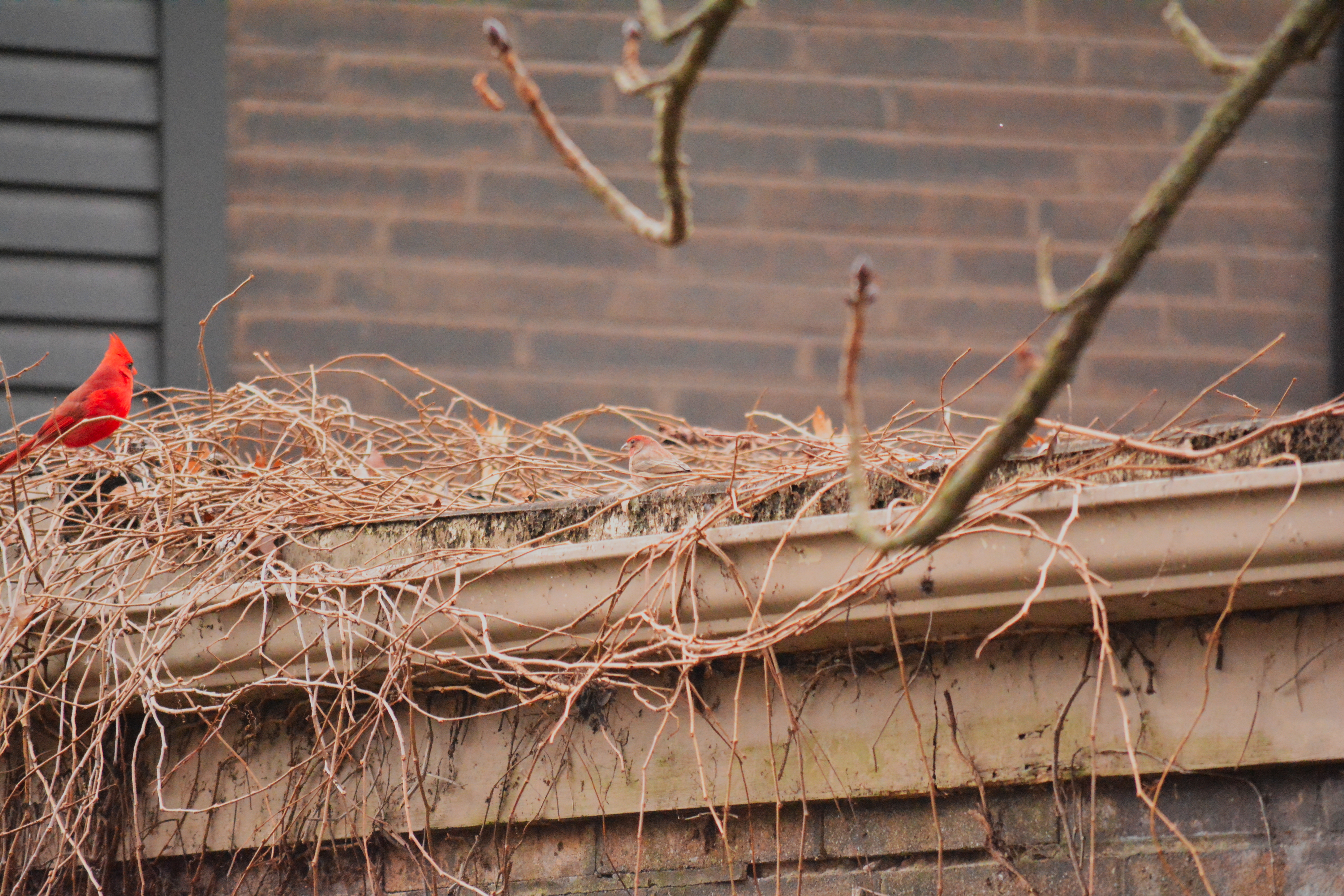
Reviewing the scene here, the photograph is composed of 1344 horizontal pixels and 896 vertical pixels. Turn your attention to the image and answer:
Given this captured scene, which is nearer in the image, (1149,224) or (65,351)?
(1149,224)

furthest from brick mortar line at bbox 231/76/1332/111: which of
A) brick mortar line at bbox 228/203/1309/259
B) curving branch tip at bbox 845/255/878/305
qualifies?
curving branch tip at bbox 845/255/878/305

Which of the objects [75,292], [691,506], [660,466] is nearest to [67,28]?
[75,292]

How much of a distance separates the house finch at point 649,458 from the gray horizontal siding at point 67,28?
7.17ft

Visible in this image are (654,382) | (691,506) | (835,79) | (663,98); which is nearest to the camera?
(663,98)

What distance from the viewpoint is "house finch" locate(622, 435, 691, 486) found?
97.7 inches

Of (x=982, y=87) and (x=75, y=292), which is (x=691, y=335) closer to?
(x=982, y=87)

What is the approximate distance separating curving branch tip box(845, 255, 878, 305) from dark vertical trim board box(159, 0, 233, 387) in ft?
10.8

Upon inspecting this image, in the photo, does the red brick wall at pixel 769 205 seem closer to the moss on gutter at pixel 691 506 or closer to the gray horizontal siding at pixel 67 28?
the gray horizontal siding at pixel 67 28

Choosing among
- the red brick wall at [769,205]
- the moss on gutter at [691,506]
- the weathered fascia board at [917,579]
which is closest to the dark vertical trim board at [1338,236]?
the red brick wall at [769,205]

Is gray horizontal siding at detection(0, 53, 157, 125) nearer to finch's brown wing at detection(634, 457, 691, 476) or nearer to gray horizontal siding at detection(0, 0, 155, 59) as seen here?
gray horizontal siding at detection(0, 0, 155, 59)

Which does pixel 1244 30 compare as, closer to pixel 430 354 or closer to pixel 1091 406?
pixel 1091 406

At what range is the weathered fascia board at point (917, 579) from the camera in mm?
1552

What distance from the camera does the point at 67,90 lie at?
394 cm

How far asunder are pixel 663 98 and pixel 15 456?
70.8 inches
